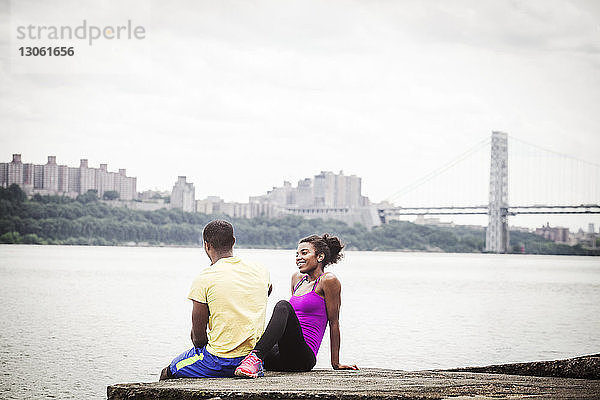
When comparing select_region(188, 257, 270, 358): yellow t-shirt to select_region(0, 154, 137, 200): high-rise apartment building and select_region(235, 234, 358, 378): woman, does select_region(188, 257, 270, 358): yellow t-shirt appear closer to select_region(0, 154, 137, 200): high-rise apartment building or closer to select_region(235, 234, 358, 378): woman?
select_region(235, 234, 358, 378): woman

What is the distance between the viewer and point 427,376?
425 centimetres

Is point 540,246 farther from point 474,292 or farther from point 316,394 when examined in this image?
point 316,394

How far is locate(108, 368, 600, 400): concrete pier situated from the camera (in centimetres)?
328

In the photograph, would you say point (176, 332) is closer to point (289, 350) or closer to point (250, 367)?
point (289, 350)

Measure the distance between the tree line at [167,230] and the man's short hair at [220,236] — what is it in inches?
2975

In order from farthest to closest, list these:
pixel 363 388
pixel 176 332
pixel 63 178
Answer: pixel 63 178 < pixel 176 332 < pixel 363 388

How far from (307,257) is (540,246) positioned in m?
87.6

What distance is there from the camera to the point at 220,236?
13.6 feet

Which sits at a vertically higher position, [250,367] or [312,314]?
[312,314]

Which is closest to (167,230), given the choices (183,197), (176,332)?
(183,197)

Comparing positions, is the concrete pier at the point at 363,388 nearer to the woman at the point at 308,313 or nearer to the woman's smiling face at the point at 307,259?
the woman at the point at 308,313

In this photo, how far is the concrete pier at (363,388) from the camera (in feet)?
10.8

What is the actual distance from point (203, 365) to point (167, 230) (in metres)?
82.3

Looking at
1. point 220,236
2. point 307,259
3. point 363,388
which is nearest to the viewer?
point 363,388
